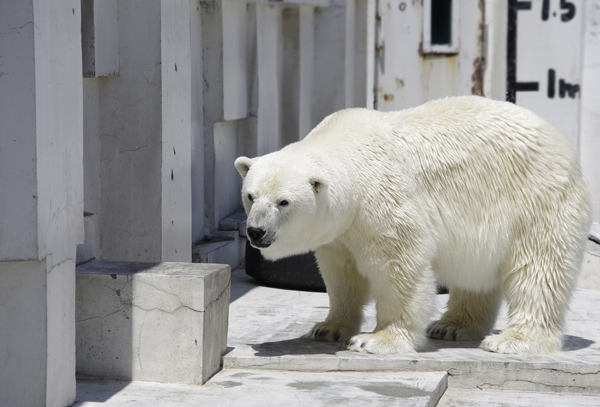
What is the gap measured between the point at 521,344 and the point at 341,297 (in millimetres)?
841

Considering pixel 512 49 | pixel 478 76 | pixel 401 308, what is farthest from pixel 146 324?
pixel 512 49

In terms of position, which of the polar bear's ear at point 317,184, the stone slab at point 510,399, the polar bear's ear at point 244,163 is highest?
the polar bear's ear at point 244,163

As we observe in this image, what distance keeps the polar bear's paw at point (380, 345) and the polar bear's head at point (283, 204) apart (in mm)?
534

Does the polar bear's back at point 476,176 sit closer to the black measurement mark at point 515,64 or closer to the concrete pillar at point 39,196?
the concrete pillar at point 39,196

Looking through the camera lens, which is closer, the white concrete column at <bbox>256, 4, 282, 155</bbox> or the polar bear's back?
the polar bear's back

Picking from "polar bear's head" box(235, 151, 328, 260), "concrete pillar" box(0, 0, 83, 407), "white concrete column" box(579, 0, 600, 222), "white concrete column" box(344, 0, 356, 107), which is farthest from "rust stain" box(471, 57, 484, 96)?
"concrete pillar" box(0, 0, 83, 407)

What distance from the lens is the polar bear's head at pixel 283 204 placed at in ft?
10.7

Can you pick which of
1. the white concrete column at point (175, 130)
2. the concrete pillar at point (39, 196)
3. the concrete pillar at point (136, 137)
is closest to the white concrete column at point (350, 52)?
the white concrete column at point (175, 130)

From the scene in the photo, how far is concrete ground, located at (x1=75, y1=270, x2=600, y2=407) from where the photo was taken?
3.16 meters

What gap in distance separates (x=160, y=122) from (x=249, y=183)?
3.52 ft

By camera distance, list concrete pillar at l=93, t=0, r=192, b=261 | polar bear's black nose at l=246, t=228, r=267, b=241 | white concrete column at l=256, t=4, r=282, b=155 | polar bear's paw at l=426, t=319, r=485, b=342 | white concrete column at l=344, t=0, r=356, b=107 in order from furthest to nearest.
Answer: white concrete column at l=344, t=0, r=356, b=107 < white concrete column at l=256, t=4, r=282, b=155 < concrete pillar at l=93, t=0, r=192, b=261 < polar bear's paw at l=426, t=319, r=485, b=342 < polar bear's black nose at l=246, t=228, r=267, b=241

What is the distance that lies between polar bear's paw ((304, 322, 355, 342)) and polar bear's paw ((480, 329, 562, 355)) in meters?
0.64

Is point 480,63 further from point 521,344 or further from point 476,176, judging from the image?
point 521,344

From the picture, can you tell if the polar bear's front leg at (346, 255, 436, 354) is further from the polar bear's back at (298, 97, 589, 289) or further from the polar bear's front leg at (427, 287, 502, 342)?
the polar bear's front leg at (427, 287, 502, 342)
